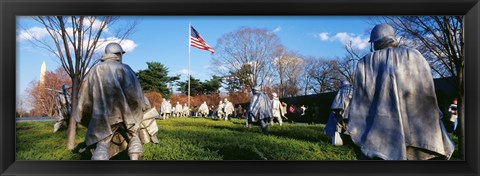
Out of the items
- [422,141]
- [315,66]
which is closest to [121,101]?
[315,66]

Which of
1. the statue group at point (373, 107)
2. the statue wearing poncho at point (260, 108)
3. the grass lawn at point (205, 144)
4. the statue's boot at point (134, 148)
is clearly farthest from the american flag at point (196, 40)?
the statue's boot at point (134, 148)

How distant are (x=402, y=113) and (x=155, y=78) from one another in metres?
3.23

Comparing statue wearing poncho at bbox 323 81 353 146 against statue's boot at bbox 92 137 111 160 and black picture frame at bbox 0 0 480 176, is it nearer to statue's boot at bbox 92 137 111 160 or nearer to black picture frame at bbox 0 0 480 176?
black picture frame at bbox 0 0 480 176

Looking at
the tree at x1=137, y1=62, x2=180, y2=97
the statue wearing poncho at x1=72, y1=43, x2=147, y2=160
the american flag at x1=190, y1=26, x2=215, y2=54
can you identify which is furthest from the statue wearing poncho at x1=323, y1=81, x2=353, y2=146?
the statue wearing poncho at x1=72, y1=43, x2=147, y2=160

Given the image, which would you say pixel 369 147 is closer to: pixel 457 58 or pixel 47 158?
pixel 457 58

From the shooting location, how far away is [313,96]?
638 cm

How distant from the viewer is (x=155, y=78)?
18.2 feet

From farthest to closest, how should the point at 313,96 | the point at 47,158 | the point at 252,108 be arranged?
1. the point at 252,108
2. the point at 313,96
3. the point at 47,158

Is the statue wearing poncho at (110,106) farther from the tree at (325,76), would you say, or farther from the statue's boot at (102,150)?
the tree at (325,76)

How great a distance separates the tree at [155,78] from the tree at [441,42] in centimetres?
297

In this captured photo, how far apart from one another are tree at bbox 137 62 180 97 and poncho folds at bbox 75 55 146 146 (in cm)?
27

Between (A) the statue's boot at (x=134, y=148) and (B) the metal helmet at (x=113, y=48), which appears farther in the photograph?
(B) the metal helmet at (x=113, y=48)

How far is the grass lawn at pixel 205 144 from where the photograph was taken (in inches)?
208

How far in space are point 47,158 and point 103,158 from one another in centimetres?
88
